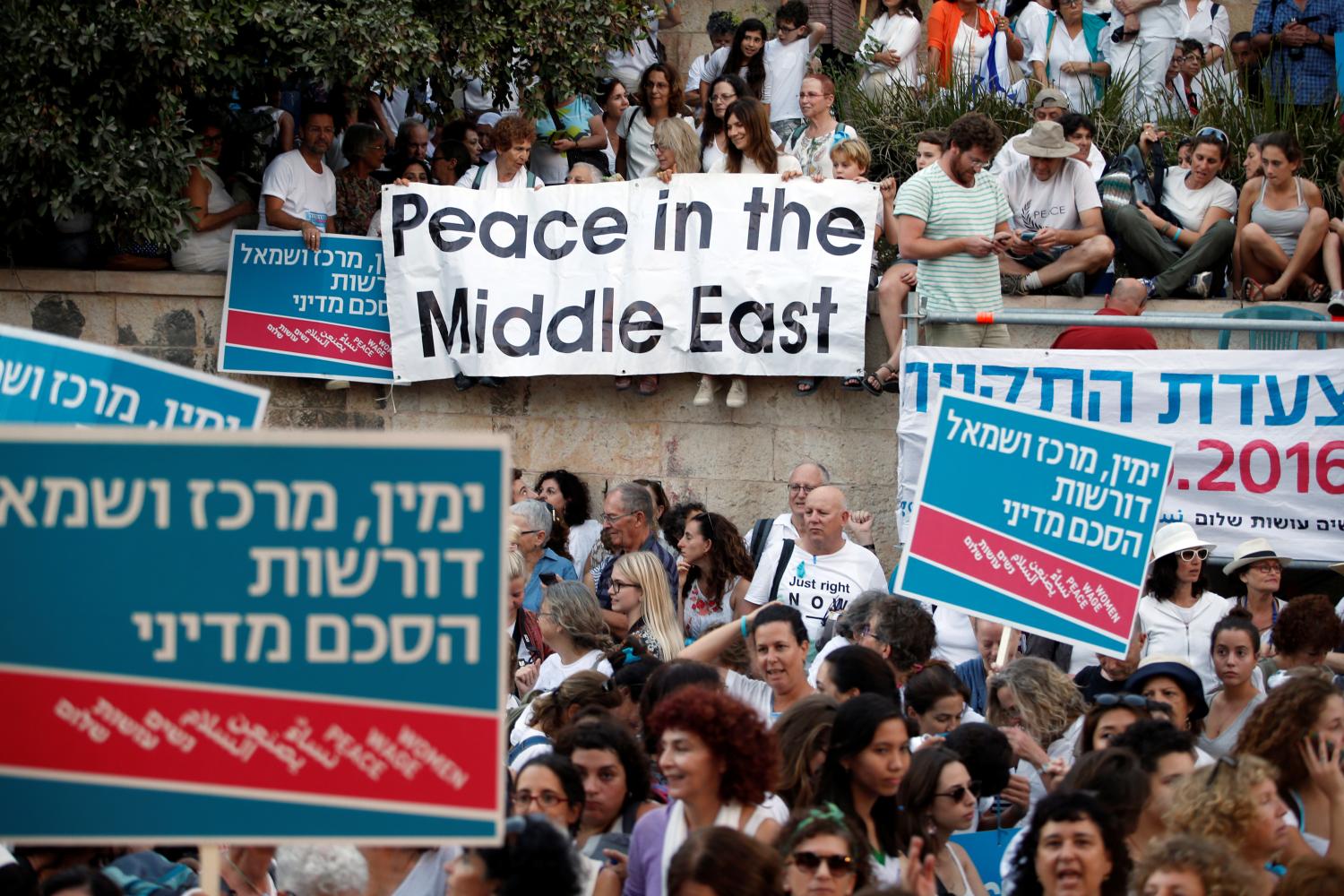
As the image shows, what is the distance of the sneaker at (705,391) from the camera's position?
1214cm

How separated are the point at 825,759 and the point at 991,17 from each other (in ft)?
31.8

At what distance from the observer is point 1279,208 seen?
12086 millimetres

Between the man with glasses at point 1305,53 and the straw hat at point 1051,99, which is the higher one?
→ the man with glasses at point 1305,53

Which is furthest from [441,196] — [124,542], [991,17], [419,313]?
[124,542]

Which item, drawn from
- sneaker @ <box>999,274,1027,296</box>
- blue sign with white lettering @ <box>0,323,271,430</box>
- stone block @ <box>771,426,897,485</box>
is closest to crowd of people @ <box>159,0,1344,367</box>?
sneaker @ <box>999,274,1027,296</box>

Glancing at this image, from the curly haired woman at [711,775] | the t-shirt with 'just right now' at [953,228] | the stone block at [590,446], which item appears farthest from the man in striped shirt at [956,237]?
the curly haired woman at [711,775]

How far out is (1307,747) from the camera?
632cm

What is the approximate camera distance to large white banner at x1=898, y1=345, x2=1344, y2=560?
10344mm

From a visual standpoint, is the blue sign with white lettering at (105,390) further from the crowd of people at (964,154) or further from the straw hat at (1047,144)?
the straw hat at (1047,144)

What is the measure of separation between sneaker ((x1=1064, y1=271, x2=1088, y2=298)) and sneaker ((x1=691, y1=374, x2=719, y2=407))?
2162 mm

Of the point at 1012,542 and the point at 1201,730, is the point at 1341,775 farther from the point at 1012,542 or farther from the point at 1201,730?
the point at 1012,542

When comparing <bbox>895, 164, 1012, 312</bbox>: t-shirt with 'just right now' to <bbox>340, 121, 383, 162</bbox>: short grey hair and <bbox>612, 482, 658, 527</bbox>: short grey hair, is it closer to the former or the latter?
<bbox>612, 482, 658, 527</bbox>: short grey hair

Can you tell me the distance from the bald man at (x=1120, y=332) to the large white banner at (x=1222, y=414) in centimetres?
19

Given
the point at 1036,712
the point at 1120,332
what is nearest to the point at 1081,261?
the point at 1120,332
